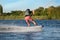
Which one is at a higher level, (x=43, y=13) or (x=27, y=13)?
(x=27, y=13)

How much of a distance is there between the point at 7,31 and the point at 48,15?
78858 millimetres

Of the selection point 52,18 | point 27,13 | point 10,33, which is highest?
point 27,13

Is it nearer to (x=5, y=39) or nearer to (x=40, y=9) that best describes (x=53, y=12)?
(x=40, y=9)

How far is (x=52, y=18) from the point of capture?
378 ft

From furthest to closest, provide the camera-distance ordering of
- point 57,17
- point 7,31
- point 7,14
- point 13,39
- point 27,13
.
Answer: point 57,17 → point 7,14 → point 27,13 → point 7,31 → point 13,39

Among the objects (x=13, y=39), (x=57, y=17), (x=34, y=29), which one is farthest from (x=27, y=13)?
(x=57, y=17)

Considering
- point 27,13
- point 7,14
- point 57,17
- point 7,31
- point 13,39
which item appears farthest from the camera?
point 57,17

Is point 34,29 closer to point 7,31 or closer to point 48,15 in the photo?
point 7,31

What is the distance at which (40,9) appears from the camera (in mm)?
109062

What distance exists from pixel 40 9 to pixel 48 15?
13.6 feet

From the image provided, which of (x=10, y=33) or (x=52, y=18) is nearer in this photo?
(x=10, y=33)

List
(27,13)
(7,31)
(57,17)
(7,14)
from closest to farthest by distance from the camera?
(7,31) → (27,13) → (7,14) → (57,17)

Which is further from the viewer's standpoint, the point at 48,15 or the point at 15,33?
the point at 48,15

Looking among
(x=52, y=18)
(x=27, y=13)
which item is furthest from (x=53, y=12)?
(x=27, y=13)
